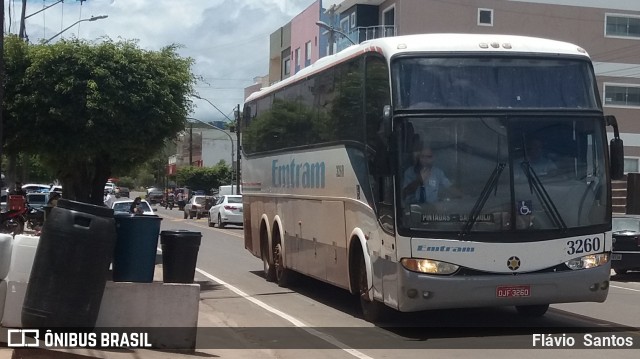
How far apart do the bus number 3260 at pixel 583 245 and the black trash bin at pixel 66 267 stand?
574cm

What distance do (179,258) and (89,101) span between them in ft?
18.1

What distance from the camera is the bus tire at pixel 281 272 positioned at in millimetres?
18328

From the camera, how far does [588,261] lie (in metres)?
11.6

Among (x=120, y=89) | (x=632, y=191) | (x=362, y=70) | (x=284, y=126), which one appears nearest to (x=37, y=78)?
(x=120, y=89)

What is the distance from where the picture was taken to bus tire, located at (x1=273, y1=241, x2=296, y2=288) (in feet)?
60.1

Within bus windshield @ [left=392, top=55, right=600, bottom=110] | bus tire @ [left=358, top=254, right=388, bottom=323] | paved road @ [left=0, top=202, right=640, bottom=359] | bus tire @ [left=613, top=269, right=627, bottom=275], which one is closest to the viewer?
paved road @ [left=0, top=202, right=640, bottom=359]

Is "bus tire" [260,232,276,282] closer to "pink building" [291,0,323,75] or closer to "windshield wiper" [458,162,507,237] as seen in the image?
"windshield wiper" [458,162,507,237]

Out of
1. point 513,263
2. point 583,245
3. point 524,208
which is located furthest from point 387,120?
point 583,245

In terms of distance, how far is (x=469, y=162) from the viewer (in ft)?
37.7

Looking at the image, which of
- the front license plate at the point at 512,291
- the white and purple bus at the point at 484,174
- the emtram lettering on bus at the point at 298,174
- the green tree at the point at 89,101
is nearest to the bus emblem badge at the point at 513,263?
the white and purple bus at the point at 484,174

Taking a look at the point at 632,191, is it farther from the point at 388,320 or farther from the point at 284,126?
the point at 388,320

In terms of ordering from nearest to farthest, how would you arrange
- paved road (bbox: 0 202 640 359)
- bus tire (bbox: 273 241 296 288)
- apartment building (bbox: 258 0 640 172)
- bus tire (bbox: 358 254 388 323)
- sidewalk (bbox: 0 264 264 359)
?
1. sidewalk (bbox: 0 264 264 359)
2. paved road (bbox: 0 202 640 359)
3. bus tire (bbox: 358 254 388 323)
4. bus tire (bbox: 273 241 296 288)
5. apartment building (bbox: 258 0 640 172)

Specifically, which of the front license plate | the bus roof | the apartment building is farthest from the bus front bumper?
the apartment building

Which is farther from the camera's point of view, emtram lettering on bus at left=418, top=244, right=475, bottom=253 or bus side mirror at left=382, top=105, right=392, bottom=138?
bus side mirror at left=382, top=105, right=392, bottom=138
